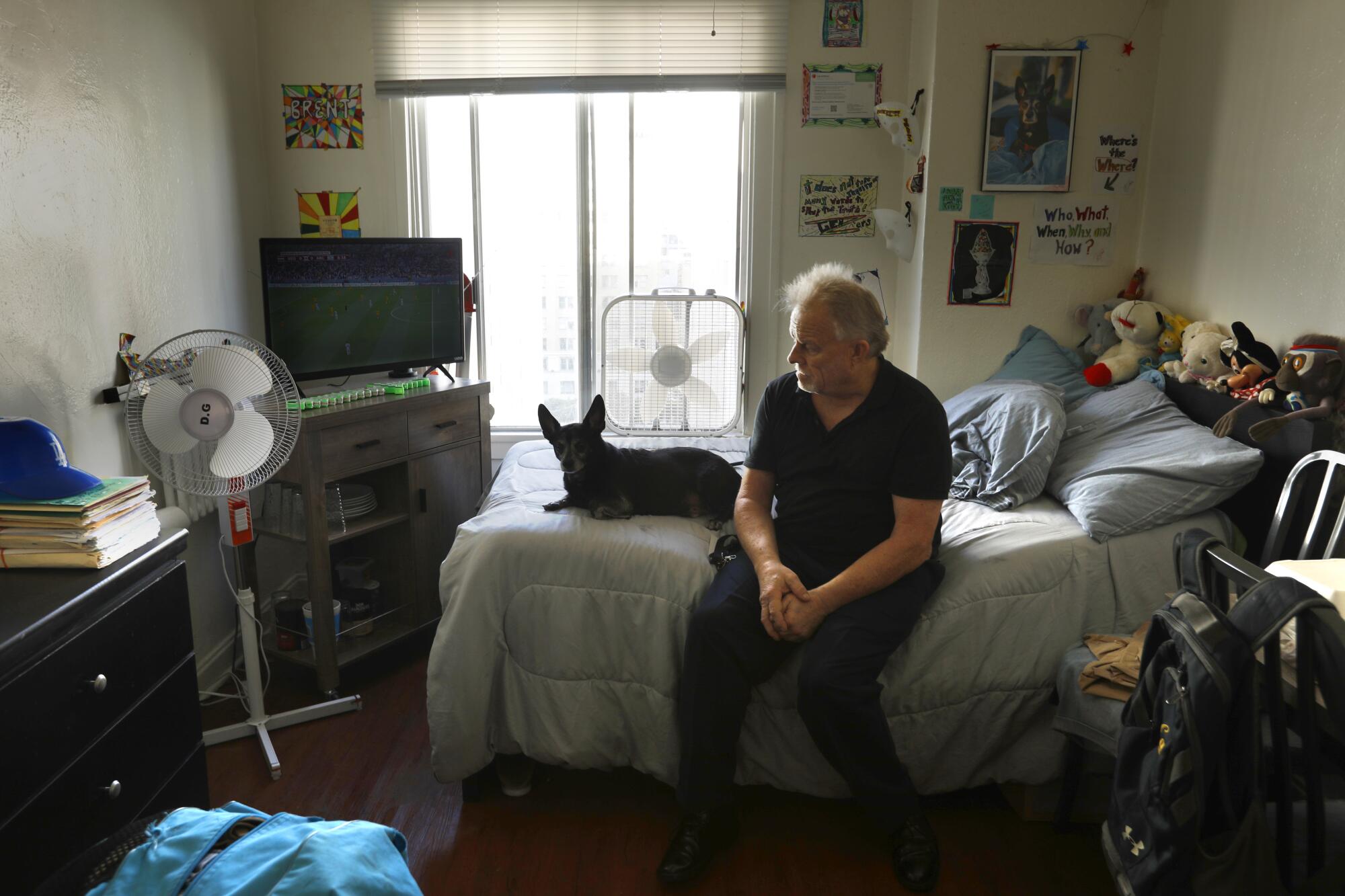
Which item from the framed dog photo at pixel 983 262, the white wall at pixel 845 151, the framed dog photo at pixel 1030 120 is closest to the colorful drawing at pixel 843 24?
the white wall at pixel 845 151

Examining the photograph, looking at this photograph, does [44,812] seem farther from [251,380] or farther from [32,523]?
[251,380]

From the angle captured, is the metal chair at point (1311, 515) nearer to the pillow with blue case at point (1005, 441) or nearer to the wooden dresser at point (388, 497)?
the pillow with blue case at point (1005, 441)

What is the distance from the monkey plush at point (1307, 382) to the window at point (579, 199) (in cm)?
189

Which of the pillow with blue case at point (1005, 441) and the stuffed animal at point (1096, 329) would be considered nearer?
the pillow with blue case at point (1005, 441)

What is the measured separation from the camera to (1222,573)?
1.25m

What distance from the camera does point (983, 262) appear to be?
3004mm

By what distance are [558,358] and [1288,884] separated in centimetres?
287

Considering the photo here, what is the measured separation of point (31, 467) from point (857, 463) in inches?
60.0

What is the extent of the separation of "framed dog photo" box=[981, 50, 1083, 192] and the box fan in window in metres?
1.02

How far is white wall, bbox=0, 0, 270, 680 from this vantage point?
1856 mm

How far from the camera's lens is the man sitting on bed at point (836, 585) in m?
1.76

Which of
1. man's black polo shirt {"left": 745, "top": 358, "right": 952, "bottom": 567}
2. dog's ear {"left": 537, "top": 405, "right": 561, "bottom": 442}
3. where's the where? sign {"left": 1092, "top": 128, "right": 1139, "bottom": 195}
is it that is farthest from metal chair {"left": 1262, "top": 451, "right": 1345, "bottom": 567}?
dog's ear {"left": 537, "top": 405, "right": 561, "bottom": 442}

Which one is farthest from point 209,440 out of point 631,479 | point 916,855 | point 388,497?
point 916,855

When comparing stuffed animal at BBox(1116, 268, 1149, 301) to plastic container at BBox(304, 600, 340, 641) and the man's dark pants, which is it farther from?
plastic container at BBox(304, 600, 340, 641)
